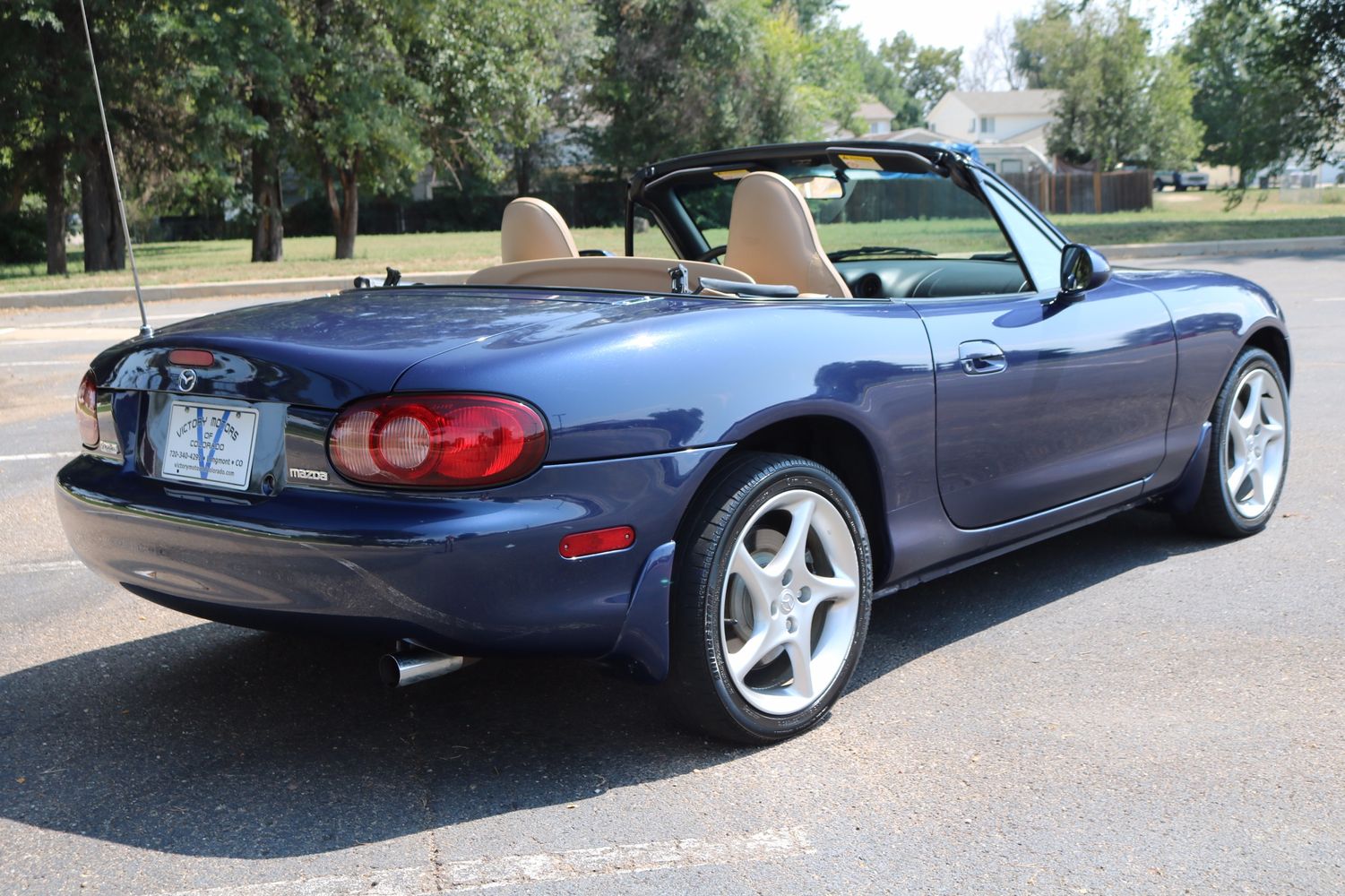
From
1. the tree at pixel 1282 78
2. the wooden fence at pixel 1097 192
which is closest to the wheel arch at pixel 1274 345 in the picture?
the tree at pixel 1282 78

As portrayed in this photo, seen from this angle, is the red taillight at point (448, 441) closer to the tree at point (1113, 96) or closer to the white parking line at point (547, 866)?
the white parking line at point (547, 866)

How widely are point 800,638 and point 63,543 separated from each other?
3542 mm

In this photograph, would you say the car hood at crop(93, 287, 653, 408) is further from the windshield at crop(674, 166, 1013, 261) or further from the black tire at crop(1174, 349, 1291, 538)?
the black tire at crop(1174, 349, 1291, 538)

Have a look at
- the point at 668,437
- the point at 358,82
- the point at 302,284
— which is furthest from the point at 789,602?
the point at 358,82

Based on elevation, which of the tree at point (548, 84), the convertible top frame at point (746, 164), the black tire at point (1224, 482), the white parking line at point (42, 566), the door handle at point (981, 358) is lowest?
the white parking line at point (42, 566)

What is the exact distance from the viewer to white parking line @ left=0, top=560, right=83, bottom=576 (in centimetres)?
524

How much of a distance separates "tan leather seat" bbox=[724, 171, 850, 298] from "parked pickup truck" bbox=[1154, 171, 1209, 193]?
83591 mm

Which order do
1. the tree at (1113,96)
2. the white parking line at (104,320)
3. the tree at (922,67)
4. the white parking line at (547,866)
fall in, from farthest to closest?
the tree at (922,67) → the tree at (1113,96) → the white parking line at (104,320) → the white parking line at (547,866)

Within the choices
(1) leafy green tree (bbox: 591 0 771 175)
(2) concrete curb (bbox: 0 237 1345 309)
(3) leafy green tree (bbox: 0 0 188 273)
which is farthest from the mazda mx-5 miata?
(1) leafy green tree (bbox: 591 0 771 175)

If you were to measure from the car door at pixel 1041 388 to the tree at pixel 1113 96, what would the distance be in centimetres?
5553

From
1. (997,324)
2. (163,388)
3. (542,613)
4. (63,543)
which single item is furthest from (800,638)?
(63,543)

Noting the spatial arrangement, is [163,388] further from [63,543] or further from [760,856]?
[63,543]

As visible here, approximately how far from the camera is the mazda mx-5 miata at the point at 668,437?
9.71ft

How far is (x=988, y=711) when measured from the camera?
143 inches
